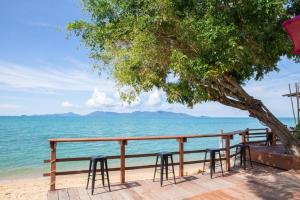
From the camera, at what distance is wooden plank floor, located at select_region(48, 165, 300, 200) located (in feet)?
21.4

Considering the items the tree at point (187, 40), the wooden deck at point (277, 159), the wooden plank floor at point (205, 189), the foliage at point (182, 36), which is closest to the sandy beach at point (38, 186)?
the wooden plank floor at point (205, 189)

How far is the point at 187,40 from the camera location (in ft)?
26.8

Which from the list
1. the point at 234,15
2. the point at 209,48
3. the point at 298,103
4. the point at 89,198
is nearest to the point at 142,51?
the point at 209,48

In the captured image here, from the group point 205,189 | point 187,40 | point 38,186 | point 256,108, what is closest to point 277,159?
point 256,108

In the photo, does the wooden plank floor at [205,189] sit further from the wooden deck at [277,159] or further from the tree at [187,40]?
the tree at [187,40]

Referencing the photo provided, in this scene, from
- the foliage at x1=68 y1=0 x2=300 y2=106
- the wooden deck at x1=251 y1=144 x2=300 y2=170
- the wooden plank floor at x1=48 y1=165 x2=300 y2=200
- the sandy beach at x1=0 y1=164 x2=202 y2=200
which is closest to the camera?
the wooden plank floor at x1=48 y1=165 x2=300 y2=200

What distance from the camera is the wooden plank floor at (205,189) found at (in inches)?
257

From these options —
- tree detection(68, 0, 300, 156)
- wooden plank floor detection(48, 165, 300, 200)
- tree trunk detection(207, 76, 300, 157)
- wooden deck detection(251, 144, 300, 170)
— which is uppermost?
tree detection(68, 0, 300, 156)

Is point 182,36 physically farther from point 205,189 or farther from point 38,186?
point 38,186

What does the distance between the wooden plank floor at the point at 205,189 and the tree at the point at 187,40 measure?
8.68 ft

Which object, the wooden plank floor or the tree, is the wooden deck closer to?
the tree

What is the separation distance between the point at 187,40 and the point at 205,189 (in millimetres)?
3758

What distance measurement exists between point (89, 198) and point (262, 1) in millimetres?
5706

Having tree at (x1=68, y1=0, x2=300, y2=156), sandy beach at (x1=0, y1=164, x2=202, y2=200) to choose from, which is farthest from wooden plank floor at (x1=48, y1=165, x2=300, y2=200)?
sandy beach at (x1=0, y1=164, x2=202, y2=200)
